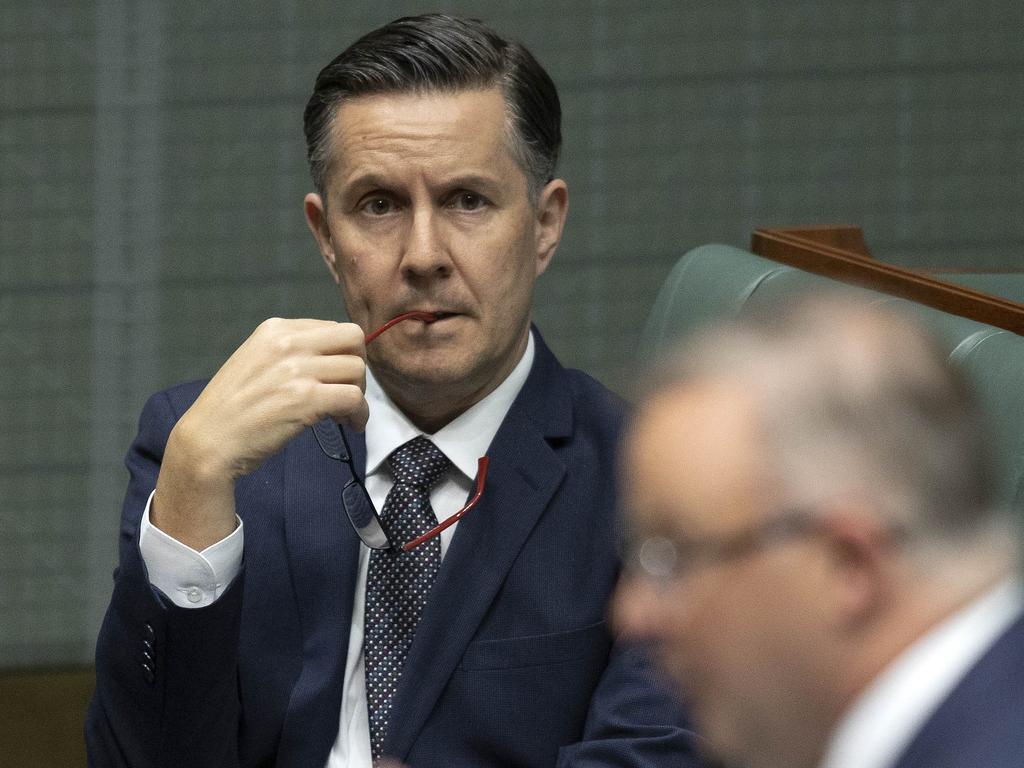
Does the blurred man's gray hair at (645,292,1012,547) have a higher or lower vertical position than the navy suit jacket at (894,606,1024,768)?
higher

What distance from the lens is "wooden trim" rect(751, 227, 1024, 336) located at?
1.41 metres

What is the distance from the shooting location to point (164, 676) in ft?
4.21

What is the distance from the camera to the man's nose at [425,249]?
4.50 feet

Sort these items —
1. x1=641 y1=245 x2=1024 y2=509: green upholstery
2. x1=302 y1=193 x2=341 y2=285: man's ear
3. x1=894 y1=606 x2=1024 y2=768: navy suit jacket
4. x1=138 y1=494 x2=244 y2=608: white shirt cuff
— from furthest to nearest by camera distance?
x1=302 y1=193 x2=341 y2=285: man's ear
x1=138 y1=494 x2=244 y2=608: white shirt cuff
x1=641 y1=245 x2=1024 y2=509: green upholstery
x1=894 y1=606 x2=1024 y2=768: navy suit jacket

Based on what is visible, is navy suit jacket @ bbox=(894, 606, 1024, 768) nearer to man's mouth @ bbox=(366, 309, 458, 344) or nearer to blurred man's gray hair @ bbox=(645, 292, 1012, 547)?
blurred man's gray hair @ bbox=(645, 292, 1012, 547)

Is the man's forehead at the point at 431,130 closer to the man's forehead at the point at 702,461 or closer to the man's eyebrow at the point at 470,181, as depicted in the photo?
the man's eyebrow at the point at 470,181

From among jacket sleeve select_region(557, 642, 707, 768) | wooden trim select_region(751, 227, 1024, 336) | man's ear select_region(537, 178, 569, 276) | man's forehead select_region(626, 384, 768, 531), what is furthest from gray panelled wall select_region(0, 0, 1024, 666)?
man's forehead select_region(626, 384, 768, 531)

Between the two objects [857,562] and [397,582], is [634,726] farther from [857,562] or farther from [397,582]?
[857,562]

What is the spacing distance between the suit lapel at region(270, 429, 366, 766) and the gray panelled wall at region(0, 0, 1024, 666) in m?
1.53

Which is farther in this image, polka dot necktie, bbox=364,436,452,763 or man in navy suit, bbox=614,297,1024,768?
polka dot necktie, bbox=364,436,452,763

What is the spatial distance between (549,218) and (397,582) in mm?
419

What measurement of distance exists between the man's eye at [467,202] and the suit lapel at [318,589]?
10.1 inches

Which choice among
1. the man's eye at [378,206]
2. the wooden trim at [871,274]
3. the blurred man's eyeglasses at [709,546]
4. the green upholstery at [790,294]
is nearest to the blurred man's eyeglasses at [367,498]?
the man's eye at [378,206]

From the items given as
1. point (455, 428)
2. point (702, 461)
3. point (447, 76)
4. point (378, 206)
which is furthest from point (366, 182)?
point (702, 461)
